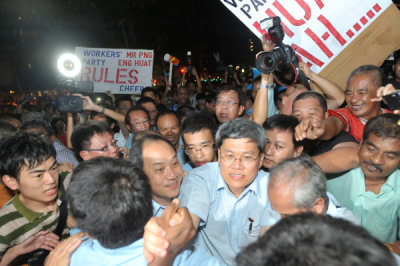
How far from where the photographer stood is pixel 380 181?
7.32 ft

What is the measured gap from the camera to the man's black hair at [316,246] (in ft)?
2.32

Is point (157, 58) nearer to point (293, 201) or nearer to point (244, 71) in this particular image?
point (244, 71)

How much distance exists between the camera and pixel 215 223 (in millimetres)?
2096

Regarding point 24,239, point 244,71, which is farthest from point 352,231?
point 244,71

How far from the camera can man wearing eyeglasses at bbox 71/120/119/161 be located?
2.97 m

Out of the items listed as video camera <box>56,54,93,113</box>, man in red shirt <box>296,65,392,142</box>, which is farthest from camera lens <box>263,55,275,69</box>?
video camera <box>56,54,93,113</box>

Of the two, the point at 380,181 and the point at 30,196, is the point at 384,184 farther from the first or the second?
the point at 30,196

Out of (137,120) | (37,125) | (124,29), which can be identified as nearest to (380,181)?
(137,120)

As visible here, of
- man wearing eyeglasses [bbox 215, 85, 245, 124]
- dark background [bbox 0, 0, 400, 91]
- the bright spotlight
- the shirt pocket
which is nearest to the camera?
the shirt pocket

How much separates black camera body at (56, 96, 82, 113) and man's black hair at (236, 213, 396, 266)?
3.89 meters

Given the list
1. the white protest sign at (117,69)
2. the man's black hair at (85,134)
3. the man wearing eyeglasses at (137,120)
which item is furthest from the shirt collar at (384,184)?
the white protest sign at (117,69)

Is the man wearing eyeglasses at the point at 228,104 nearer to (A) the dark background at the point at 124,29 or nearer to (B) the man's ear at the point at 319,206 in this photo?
(B) the man's ear at the point at 319,206

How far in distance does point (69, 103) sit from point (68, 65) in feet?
5.29

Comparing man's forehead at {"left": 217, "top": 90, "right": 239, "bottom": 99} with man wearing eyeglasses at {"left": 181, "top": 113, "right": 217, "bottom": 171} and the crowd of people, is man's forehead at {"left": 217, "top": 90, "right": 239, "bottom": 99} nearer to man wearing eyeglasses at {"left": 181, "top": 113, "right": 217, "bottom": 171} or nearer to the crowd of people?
the crowd of people
